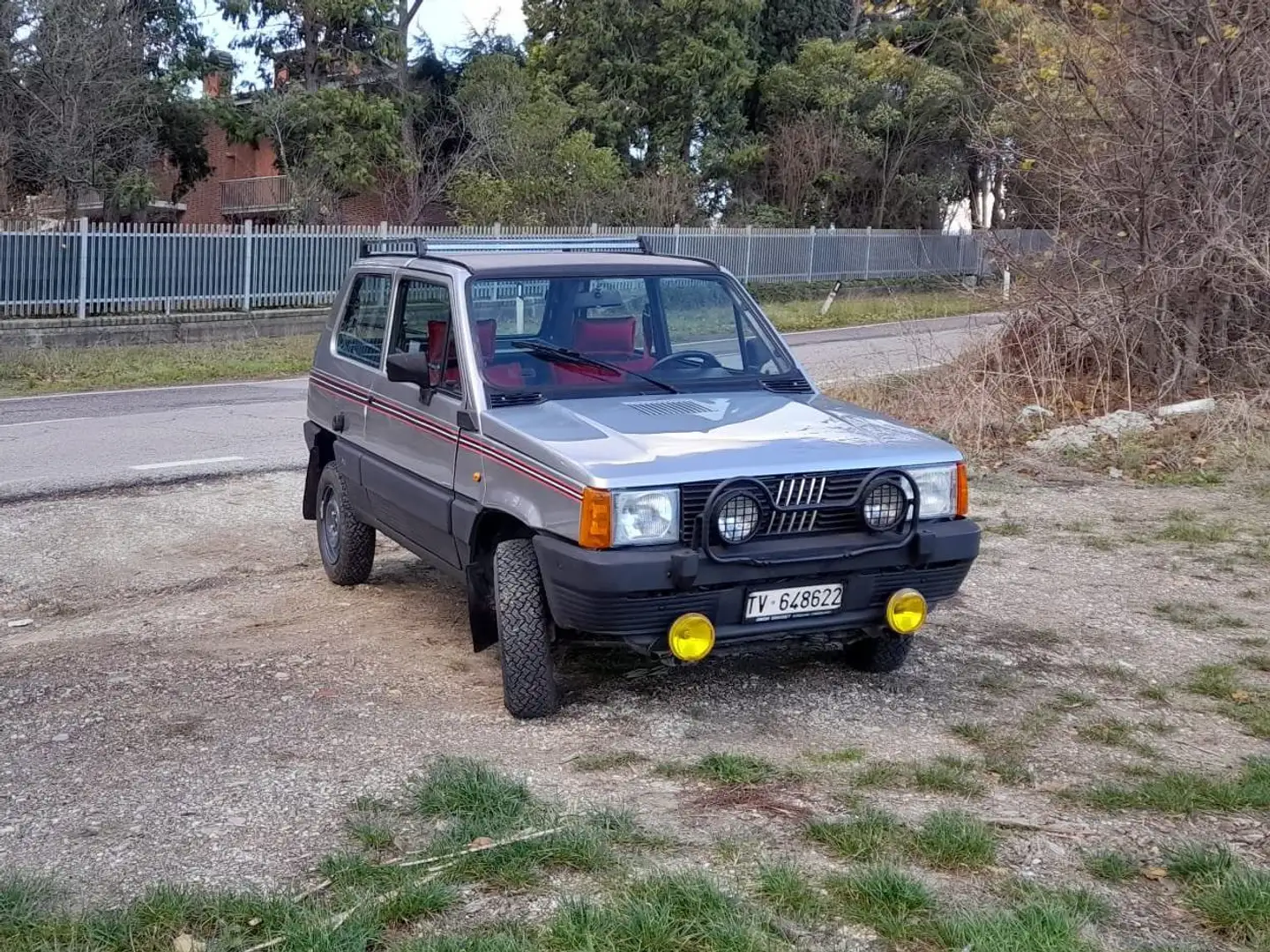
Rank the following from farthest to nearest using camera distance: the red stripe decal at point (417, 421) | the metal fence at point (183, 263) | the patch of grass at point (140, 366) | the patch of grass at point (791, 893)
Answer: the metal fence at point (183, 263) → the patch of grass at point (140, 366) → the red stripe decal at point (417, 421) → the patch of grass at point (791, 893)

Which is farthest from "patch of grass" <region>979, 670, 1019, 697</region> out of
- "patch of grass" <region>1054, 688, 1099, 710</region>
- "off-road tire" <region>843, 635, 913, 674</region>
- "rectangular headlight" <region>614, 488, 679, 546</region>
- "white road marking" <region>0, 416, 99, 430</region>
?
"white road marking" <region>0, 416, 99, 430</region>

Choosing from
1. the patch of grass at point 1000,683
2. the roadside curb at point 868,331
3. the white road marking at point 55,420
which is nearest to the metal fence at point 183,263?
the roadside curb at point 868,331

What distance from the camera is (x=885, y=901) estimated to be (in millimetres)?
3729

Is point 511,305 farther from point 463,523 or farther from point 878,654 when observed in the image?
point 878,654

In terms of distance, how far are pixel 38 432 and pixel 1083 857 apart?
1069cm

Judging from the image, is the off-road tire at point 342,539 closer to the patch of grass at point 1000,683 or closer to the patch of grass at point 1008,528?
the patch of grass at point 1000,683

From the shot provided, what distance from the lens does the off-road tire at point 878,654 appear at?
581cm

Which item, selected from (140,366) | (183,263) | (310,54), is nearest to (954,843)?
(140,366)

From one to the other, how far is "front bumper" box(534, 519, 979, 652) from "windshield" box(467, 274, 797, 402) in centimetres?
108

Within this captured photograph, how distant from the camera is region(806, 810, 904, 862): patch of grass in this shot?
13.3 feet

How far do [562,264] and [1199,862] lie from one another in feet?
11.9

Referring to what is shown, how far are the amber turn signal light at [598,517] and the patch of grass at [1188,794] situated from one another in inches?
70.7

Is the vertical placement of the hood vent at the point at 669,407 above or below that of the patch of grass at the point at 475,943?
above

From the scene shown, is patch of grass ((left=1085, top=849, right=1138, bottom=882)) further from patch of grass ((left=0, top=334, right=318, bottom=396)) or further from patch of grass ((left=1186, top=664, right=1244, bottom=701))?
patch of grass ((left=0, top=334, right=318, bottom=396))
